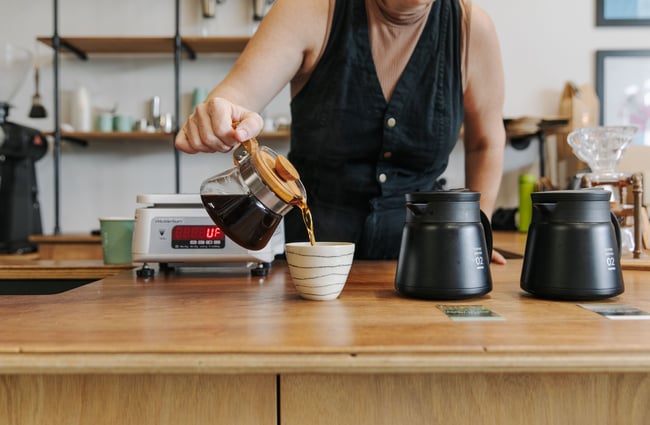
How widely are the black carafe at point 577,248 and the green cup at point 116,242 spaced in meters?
0.90

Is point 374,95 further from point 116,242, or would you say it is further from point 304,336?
point 304,336

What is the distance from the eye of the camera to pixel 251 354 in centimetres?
58

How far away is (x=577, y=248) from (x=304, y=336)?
16.1 inches

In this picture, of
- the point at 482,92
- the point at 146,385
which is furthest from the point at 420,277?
the point at 482,92

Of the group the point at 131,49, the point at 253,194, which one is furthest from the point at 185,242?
the point at 131,49

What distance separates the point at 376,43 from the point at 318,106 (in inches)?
7.7

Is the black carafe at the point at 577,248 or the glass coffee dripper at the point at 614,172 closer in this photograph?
the black carafe at the point at 577,248

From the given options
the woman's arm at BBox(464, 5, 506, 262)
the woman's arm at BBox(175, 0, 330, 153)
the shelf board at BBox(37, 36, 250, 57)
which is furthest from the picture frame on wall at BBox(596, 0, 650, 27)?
the woman's arm at BBox(175, 0, 330, 153)

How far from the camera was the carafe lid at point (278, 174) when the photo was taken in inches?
31.4

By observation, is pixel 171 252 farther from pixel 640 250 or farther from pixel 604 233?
pixel 640 250

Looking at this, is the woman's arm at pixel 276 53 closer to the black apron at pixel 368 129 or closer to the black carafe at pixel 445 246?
the black apron at pixel 368 129

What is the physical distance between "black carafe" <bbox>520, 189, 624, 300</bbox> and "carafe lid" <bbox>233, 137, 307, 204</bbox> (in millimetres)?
354

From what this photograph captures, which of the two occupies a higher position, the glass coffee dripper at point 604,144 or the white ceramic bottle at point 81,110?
the white ceramic bottle at point 81,110

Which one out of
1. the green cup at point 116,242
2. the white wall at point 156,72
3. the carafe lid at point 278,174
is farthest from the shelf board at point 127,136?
the carafe lid at point 278,174
